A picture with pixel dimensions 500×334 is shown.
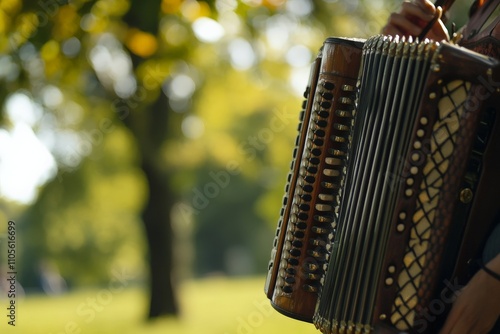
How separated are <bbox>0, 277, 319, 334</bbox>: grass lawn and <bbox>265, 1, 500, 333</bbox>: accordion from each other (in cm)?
531

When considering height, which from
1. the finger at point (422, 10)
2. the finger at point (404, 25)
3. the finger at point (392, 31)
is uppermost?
the finger at point (422, 10)

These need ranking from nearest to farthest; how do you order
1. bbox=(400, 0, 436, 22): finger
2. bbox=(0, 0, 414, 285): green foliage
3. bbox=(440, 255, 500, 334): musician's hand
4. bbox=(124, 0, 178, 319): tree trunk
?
bbox=(440, 255, 500, 334): musician's hand → bbox=(400, 0, 436, 22): finger → bbox=(0, 0, 414, 285): green foliage → bbox=(124, 0, 178, 319): tree trunk

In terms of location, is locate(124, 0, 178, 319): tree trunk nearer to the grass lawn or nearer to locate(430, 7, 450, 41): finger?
the grass lawn

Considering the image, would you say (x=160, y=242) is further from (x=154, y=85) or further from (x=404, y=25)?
(x=404, y=25)

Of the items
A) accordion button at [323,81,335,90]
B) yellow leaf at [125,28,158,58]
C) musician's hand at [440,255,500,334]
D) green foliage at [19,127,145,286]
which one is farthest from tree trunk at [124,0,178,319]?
musician's hand at [440,255,500,334]

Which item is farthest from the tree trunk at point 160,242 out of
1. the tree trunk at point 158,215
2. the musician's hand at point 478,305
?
the musician's hand at point 478,305

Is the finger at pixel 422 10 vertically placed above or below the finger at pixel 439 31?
above

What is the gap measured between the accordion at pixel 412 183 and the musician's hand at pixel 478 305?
0.06 m

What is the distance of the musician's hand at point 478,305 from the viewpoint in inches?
86.0

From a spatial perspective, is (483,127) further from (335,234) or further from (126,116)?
(126,116)

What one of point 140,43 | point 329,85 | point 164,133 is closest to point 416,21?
point 329,85

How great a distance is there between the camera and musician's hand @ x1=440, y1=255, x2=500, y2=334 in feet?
7.16

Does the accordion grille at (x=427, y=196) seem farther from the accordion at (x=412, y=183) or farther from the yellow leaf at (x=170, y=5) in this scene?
the yellow leaf at (x=170, y=5)

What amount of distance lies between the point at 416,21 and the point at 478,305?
939 millimetres
